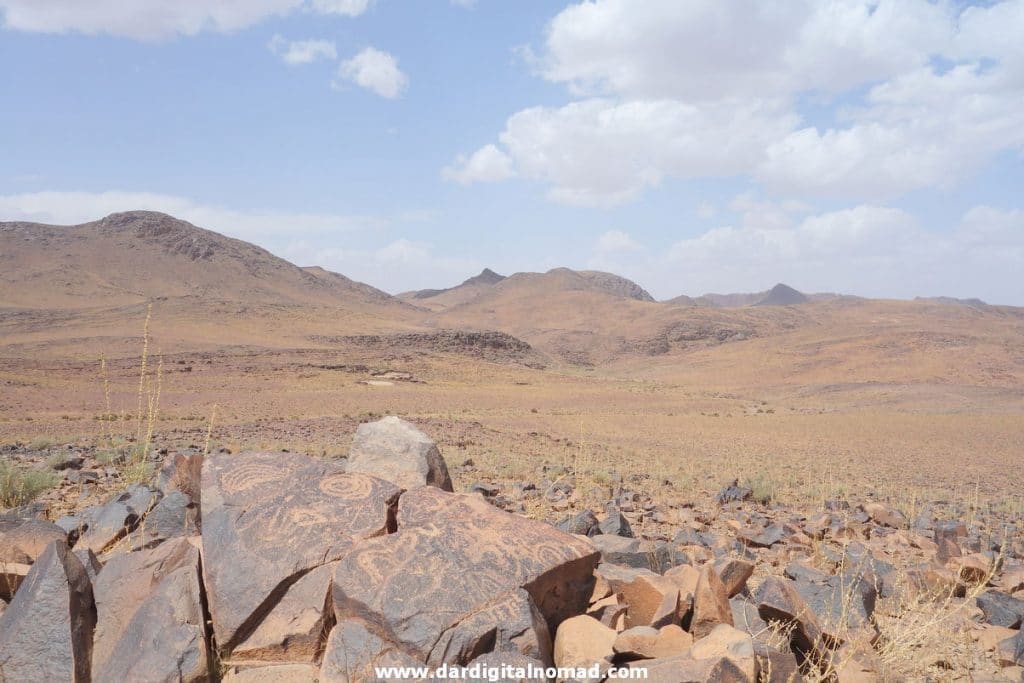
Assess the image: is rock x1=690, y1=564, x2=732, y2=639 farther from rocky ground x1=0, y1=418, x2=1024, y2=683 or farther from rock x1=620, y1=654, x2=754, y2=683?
rock x1=620, y1=654, x2=754, y2=683

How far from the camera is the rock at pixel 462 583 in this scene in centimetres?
296

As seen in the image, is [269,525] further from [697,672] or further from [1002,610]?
[1002,610]

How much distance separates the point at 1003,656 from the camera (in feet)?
13.4

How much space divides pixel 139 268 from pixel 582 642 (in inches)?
3520

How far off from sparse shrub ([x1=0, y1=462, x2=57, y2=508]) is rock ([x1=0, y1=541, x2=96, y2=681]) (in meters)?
3.57

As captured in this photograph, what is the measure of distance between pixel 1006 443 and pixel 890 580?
18648 millimetres

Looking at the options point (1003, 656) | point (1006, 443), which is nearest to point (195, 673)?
point (1003, 656)

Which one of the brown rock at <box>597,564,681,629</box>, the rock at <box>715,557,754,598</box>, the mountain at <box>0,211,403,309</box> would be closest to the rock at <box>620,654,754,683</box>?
the brown rock at <box>597,564,681,629</box>

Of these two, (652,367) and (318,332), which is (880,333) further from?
(318,332)

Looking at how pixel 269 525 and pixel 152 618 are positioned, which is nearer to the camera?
pixel 152 618

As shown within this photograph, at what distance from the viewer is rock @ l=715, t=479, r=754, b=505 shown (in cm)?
954

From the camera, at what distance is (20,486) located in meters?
6.38

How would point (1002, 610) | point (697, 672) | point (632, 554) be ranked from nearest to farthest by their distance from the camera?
1. point (697, 672)
2. point (632, 554)
3. point (1002, 610)

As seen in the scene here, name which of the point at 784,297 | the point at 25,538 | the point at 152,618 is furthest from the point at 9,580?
the point at 784,297
